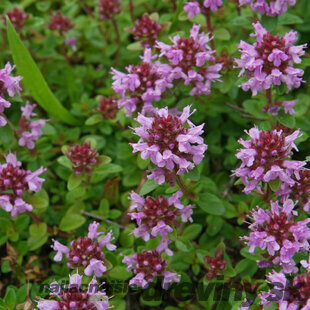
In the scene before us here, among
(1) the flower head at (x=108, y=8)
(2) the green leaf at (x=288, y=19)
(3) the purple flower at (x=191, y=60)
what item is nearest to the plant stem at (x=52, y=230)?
(3) the purple flower at (x=191, y=60)

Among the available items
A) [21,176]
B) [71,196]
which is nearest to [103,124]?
[71,196]

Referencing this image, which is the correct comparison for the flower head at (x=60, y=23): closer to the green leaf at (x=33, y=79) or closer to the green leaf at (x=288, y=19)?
the green leaf at (x=33, y=79)

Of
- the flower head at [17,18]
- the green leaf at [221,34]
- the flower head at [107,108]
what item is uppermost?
the flower head at [17,18]

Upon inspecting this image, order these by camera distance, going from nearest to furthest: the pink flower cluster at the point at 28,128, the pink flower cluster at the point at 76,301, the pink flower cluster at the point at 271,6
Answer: the pink flower cluster at the point at 76,301 → the pink flower cluster at the point at 271,6 → the pink flower cluster at the point at 28,128

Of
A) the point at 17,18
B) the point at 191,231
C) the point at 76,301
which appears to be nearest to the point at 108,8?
the point at 17,18

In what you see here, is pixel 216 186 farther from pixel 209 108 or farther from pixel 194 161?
pixel 194 161

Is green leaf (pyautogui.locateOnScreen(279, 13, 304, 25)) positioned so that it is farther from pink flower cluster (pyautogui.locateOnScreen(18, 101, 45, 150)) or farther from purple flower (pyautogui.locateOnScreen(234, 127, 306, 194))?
pink flower cluster (pyautogui.locateOnScreen(18, 101, 45, 150))

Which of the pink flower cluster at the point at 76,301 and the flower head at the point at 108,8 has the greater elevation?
the flower head at the point at 108,8
